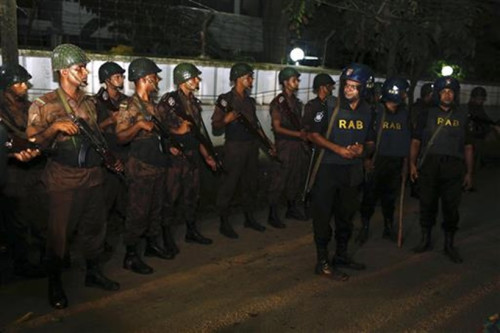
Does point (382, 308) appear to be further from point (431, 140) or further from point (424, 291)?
point (431, 140)

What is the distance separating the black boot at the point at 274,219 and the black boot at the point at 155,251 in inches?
65.4

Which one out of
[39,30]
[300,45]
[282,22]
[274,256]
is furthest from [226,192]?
[300,45]

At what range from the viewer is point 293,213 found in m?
6.92

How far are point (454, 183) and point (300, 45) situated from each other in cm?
821

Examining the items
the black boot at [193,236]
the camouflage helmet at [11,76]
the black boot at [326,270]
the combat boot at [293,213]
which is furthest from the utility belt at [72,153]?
the combat boot at [293,213]

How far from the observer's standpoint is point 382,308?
170 inches

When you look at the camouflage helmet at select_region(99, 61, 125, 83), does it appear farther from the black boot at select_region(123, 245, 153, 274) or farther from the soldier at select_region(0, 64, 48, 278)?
the black boot at select_region(123, 245, 153, 274)

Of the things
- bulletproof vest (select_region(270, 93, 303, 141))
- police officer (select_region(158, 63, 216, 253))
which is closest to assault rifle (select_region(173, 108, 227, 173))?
police officer (select_region(158, 63, 216, 253))

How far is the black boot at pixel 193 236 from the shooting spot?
5727 millimetres

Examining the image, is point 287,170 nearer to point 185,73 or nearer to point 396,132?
point 396,132

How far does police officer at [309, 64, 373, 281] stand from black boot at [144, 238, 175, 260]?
1.50m

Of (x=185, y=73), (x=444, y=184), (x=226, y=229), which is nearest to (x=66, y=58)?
(x=185, y=73)

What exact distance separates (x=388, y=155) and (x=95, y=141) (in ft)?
11.3

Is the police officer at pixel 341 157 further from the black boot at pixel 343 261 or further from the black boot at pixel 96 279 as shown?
the black boot at pixel 96 279
